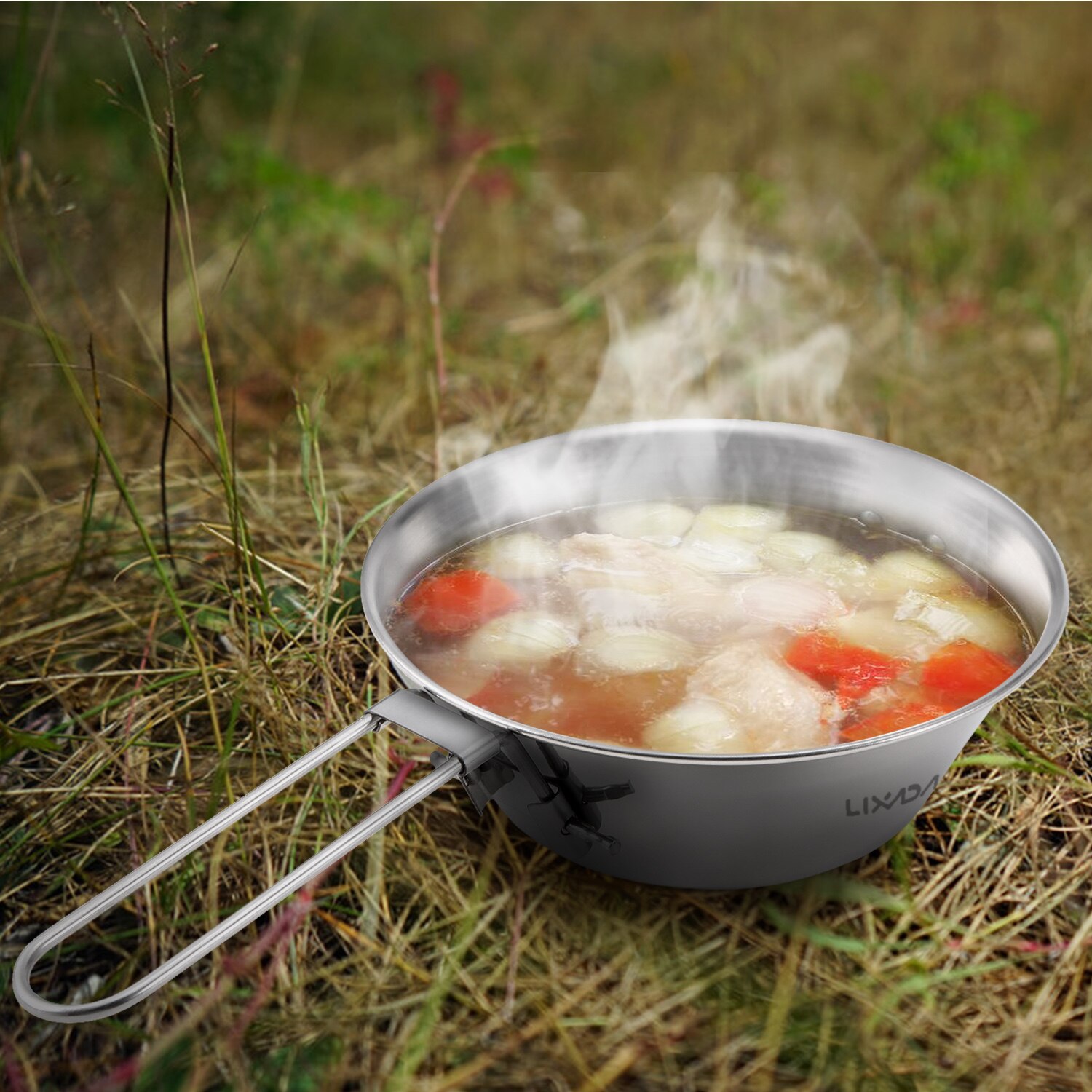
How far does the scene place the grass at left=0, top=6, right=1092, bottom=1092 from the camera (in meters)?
1.57

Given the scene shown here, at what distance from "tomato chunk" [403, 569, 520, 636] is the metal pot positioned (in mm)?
45

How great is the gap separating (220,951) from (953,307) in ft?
10.9

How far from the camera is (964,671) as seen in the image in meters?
1.74

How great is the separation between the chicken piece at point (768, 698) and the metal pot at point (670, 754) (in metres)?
0.11

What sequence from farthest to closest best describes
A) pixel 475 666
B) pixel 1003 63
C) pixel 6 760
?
1. pixel 1003 63
2. pixel 6 760
3. pixel 475 666

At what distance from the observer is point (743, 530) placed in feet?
7.02

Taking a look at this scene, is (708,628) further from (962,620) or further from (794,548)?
(962,620)

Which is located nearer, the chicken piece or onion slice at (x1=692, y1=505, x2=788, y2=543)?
the chicken piece

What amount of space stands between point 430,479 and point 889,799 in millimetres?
1502

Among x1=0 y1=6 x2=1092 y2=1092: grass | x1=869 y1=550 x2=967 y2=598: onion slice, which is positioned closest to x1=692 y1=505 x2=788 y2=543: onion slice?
x1=869 y1=550 x2=967 y2=598: onion slice

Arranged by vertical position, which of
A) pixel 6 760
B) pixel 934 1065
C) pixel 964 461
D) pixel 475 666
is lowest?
pixel 964 461

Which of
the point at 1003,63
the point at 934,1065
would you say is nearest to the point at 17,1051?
the point at 934,1065

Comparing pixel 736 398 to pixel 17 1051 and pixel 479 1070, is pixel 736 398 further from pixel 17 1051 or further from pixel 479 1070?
pixel 17 1051

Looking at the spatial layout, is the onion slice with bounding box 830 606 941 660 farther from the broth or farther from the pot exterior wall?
the pot exterior wall
